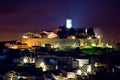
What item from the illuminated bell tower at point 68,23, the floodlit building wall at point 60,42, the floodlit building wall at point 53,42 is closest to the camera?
the floodlit building wall at point 60,42

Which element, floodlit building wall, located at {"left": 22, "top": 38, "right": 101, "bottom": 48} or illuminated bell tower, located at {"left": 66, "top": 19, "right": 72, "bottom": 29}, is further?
illuminated bell tower, located at {"left": 66, "top": 19, "right": 72, "bottom": 29}

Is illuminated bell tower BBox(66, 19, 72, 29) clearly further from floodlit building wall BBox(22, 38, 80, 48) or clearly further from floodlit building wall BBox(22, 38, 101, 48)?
floodlit building wall BBox(22, 38, 80, 48)

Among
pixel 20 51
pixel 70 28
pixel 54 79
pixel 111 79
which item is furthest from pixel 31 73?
pixel 70 28

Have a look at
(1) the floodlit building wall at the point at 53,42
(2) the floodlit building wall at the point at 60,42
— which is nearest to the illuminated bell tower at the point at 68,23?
(2) the floodlit building wall at the point at 60,42

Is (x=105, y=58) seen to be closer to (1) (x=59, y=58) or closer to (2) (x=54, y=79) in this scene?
(1) (x=59, y=58)

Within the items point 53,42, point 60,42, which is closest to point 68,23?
point 60,42

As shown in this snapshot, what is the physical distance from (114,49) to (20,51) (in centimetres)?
814

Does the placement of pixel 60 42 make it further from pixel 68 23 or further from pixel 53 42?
pixel 68 23

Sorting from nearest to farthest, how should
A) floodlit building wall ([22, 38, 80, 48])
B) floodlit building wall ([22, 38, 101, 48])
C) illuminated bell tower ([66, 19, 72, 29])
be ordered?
floodlit building wall ([22, 38, 101, 48])
floodlit building wall ([22, 38, 80, 48])
illuminated bell tower ([66, 19, 72, 29])

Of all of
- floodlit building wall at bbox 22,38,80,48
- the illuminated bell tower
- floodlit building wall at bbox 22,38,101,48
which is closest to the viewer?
floodlit building wall at bbox 22,38,101,48

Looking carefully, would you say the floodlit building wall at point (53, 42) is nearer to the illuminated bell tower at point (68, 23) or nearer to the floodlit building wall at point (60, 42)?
the floodlit building wall at point (60, 42)

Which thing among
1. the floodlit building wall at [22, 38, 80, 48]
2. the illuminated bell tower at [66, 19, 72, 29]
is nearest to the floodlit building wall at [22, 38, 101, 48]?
the floodlit building wall at [22, 38, 80, 48]

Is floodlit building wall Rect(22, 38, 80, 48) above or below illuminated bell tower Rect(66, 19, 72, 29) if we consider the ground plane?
below

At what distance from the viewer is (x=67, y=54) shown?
118 ft
